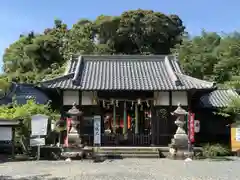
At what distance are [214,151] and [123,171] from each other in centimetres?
717

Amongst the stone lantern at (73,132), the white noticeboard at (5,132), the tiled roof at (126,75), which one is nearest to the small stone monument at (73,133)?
the stone lantern at (73,132)

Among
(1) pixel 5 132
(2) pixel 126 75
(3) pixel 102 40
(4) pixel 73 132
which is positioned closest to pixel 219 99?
(2) pixel 126 75

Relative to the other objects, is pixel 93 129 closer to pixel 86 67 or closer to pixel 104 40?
pixel 86 67

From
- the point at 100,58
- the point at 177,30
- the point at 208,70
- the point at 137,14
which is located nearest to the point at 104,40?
the point at 137,14

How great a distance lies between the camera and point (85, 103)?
18828 millimetres

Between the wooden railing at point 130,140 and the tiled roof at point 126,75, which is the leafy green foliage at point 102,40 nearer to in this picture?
the tiled roof at point 126,75

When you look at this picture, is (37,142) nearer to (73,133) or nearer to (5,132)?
(5,132)

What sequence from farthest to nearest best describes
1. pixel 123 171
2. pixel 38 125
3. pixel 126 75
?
1. pixel 126 75
2. pixel 38 125
3. pixel 123 171

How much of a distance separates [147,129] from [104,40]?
100 feet

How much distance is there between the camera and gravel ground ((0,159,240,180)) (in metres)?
10.8

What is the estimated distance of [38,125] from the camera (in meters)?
16.1

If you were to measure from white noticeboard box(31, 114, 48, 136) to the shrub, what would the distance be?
8087 mm

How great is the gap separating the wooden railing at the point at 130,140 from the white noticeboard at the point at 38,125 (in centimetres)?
304

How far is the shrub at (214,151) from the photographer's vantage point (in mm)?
17297
